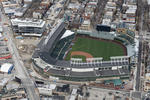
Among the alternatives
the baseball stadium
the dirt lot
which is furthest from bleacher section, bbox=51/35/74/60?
the dirt lot

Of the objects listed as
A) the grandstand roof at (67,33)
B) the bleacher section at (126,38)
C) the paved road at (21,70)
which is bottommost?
the paved road at (21,70)

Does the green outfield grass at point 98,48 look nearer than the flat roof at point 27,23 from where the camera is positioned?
Yes

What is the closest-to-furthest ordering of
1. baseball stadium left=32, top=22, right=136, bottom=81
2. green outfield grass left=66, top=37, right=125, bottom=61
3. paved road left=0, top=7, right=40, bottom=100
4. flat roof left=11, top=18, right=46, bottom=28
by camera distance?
paved road left=0, top=7, right=40, bottom=100 < baseball stadium left=32, top=22, right=136, bottom=81 < green outfield grass left=66, top=37, right=125, bottom=61 < flat roof left=11, top=18, right=46, bottom=28

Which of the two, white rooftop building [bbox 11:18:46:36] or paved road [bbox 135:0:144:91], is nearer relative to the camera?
paved road [bbox 135:0:144:91]

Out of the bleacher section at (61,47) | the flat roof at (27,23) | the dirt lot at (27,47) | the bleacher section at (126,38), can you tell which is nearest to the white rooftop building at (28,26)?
the flat roof at (27,23)

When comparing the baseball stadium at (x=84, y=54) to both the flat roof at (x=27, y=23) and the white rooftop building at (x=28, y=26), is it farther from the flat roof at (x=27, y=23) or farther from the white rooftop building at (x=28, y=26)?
the flat roof at (x=27, y=23)

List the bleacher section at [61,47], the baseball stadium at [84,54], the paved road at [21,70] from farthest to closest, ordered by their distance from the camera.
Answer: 1. the bleacher section at [61,47]
2. the baseball stadium at [84,54]
3. the paved road at [21,70]

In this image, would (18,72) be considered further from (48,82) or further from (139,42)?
(139,42)

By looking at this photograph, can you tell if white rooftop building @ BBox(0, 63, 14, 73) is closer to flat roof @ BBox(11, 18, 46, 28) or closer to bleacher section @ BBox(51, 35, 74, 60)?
bleacher section @ BBox(51, 35, 74, 60)

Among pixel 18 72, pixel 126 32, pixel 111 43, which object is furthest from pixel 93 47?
pixel 18 72
